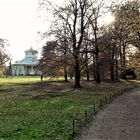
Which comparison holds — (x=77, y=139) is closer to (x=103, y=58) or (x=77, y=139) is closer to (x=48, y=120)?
(x=48, y=120)

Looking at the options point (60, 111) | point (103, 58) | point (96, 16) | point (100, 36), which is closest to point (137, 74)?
point (103, 58)

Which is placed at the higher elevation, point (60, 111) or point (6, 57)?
point (6, 57)

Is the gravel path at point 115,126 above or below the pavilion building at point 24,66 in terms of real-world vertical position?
below

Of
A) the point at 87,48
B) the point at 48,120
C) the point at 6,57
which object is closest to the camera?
the point at 48,120

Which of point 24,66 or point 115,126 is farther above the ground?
point 24,66

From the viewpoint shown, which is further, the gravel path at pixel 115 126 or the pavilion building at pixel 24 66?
the pavilion building at pixel 24 66

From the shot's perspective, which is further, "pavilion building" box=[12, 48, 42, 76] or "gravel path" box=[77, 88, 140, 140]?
"pavilion building" box=[12, 48, 42, 76]

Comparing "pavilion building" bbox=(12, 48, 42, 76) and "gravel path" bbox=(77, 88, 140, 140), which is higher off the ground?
"pavilion building" bbox=(12, 48, 42, 76)

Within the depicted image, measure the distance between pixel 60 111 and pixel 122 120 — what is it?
204 inches

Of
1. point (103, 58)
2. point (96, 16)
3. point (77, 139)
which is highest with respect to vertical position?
point (96, 16)

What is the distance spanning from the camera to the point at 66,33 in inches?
2005

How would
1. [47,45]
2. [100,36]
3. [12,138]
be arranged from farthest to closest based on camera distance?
[100,36] → [47,45] → [12,138]

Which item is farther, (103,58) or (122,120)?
(103,58)

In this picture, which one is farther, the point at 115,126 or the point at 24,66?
the point at 24,66
